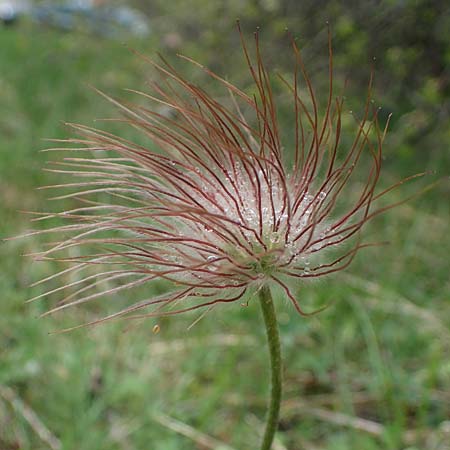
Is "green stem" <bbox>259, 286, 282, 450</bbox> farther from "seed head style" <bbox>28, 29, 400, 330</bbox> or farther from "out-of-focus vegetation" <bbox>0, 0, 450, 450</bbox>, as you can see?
"out-of-focus vegetation" <bbox>0, 0, 450, 450</bbox>

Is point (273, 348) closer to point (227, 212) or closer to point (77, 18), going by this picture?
point (227, 212)

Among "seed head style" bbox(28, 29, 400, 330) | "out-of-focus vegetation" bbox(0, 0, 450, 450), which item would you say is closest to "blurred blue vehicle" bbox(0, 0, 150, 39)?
"out-of-focus vegetation" bbox(0, 0, 450, 450)

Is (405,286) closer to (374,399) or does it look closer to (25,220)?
(374,399)

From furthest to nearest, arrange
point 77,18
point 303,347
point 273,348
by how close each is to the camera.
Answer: point 77,18 → point 303,347 → point 273,348

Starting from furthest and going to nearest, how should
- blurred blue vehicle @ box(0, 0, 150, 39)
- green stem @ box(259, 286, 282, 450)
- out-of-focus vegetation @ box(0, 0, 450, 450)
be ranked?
blurred blue vehicle @ box(0, 0, 150, 39), out-of-focus vegetation @ box(0, 0, 450, 450), green stem @ box(259, 286, 282, 450)

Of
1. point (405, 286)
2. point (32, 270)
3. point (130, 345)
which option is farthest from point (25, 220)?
point (405, 286)

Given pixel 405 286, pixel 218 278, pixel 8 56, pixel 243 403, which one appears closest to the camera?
pixel 218 278

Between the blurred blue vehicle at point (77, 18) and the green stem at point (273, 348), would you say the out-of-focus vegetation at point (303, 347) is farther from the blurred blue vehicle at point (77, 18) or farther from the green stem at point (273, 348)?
the blurred blue vehicle at point (77, 18)

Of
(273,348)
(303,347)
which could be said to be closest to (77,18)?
(303,347)
